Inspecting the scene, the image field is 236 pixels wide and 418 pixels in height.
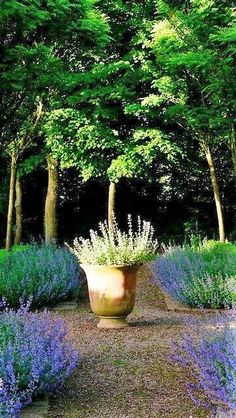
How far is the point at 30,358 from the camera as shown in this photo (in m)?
4.30

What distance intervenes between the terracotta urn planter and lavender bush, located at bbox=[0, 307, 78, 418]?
7.74 ft

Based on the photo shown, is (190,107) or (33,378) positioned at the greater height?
(190,107)

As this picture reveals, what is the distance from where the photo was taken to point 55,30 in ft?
29.6

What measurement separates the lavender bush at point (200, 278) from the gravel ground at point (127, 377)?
0.71 metres

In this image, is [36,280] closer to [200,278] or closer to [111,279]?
[111,279]

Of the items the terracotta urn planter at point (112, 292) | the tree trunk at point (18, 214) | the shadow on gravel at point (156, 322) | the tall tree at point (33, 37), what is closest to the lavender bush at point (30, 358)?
the terracotta urn planter at point (112, 292)

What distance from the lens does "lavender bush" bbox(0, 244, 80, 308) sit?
8.44 metres

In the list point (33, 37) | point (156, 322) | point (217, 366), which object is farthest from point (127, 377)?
point (33, 37)

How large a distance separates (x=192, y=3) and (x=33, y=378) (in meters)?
12.3

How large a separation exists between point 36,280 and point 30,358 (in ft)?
15.2

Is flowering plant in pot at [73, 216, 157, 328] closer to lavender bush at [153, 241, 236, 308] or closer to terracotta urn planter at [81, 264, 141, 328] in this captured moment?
terracotta urn planter at [81, 264, 141, 328]

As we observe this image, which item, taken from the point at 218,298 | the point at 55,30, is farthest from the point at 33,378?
the point at 55,30

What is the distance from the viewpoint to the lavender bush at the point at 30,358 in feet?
13.3

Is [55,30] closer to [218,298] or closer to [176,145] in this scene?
[218,298]
